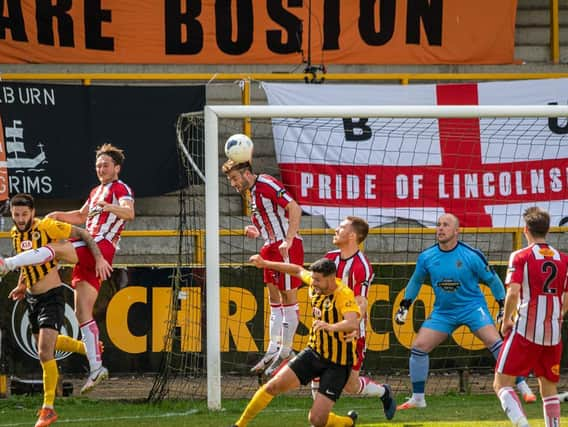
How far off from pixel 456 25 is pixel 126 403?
8122 millimetres

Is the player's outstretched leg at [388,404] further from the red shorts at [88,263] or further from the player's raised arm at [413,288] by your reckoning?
the red shorts at [88,263]

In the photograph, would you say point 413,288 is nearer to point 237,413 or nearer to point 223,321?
point 237,413

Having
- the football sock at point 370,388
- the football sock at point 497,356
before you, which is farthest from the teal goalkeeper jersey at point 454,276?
the football sock at point 370,388

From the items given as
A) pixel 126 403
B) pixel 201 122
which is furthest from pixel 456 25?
pixel 126 403

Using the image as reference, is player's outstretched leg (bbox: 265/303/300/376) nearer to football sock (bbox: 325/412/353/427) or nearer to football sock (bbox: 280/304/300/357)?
football sock (bbox: 280/304/300/357)

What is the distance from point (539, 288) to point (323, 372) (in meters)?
1.84

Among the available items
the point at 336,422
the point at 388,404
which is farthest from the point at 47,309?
the point at 388,404

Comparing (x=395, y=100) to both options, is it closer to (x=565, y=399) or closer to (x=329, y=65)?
(x=329, y=65)

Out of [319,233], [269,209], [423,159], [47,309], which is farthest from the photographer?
[423,159]

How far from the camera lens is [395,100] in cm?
1608

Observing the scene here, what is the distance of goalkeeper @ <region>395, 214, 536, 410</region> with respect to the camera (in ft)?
38.5

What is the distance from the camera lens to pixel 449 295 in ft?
38.7

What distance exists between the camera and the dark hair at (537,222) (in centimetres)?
898

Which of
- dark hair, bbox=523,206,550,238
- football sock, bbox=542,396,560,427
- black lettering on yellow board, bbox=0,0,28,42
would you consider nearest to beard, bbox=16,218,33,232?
dark hair, bbox=523,206,550,238
